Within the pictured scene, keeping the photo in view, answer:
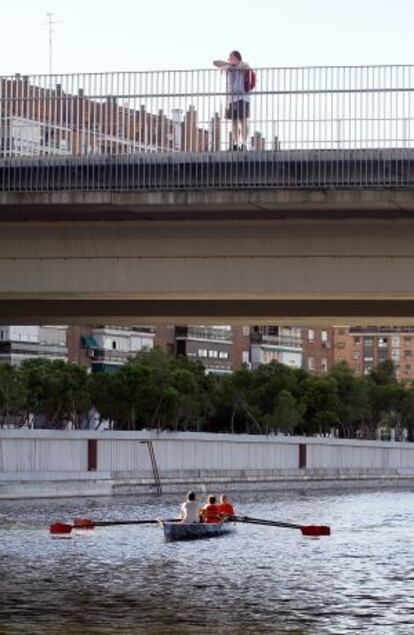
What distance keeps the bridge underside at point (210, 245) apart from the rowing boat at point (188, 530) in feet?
59.8

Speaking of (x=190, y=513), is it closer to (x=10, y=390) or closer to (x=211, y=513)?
(x=211, y=513)

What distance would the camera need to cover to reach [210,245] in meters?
43.0

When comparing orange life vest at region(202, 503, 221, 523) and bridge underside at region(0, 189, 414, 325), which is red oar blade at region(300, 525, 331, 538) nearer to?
orange life vest at region(202, 503, 221, 523)

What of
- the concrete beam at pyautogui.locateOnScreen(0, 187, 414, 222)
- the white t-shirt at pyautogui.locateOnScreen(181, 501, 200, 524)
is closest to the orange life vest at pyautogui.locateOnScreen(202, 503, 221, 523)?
the white t-shirt at pyautogui.locateOnScreen(181, 501, 200, 524)

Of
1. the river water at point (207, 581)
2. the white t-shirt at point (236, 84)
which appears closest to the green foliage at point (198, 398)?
the river water at point (207, 581)

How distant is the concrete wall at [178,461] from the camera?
10625cm

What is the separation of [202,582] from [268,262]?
9.53 metres

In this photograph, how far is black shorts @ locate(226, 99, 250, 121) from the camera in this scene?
141 ft

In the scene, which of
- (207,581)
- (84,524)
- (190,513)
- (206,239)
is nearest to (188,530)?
(190,513)

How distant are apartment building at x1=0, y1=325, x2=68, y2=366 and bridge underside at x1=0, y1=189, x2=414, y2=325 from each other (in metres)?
132

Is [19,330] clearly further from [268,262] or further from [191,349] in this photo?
[268,262]

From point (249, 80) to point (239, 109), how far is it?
71 centimetres

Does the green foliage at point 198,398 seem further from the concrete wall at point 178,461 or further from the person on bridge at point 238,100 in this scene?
the person on bridge at point 238,100

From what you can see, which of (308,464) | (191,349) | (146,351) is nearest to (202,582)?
(308,464)
